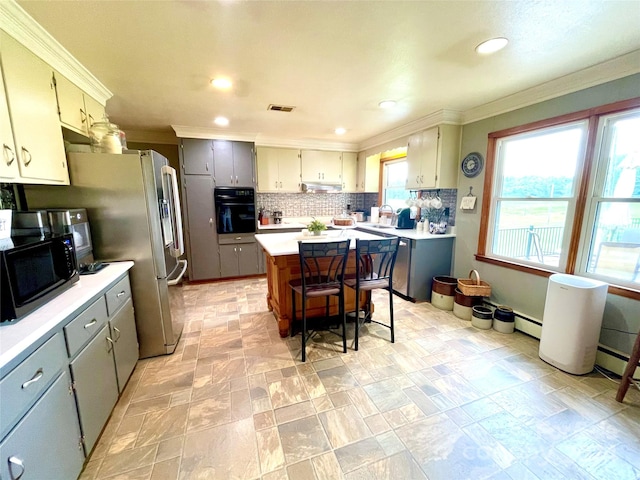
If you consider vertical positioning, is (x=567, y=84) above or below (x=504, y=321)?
above

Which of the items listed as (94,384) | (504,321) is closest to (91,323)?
(94,384)

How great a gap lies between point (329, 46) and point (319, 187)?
3.17 meters

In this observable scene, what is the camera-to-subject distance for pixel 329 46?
177 cm

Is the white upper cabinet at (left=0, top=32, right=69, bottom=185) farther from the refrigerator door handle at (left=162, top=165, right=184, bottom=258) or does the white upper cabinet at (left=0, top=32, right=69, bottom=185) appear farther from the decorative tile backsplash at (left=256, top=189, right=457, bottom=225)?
the decorative tile backsplash at (left=256, top=189, right=457, bottom=225)

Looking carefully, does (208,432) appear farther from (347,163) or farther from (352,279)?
(347,163)

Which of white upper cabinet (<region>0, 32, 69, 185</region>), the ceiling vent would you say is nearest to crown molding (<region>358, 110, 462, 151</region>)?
the ceiling vent

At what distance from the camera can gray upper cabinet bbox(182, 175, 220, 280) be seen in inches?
161

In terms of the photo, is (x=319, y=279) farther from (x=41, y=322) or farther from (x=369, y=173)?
(x=369, y=173)

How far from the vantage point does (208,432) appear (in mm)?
1604

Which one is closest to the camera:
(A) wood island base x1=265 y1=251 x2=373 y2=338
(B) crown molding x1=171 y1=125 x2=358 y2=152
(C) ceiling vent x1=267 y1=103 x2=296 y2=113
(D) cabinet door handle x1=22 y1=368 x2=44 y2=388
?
(D) cabinet door handle x1=22 y1=368 x2=44 y2=388

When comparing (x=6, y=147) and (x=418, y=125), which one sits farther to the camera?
(x=418, y=125)

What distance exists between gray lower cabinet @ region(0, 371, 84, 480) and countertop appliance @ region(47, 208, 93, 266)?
854 millimetres

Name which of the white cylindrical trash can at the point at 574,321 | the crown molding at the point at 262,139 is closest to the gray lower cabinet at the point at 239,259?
the crown molding at the point at 262,139

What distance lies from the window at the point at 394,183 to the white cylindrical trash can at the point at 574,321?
8.76 feet
